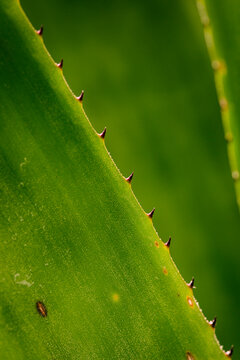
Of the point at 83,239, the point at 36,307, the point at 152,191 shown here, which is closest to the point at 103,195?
the point at 83,239

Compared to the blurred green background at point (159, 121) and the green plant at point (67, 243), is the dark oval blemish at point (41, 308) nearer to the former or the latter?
the green plant at point (67, 243)

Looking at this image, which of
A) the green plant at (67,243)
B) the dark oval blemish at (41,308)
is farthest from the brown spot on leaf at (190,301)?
the dark oval blemish at (41,308)

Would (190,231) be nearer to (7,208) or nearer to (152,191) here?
(152,191)

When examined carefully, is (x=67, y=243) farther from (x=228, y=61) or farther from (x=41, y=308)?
(x=228, y=61)

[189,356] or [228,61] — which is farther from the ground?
[228,61]

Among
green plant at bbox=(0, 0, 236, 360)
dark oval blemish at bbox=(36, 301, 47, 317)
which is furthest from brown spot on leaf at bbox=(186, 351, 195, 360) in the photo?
dark oval blemish at bbox=(36, 301, 47, 317)

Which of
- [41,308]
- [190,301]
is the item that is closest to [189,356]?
[190,301]
